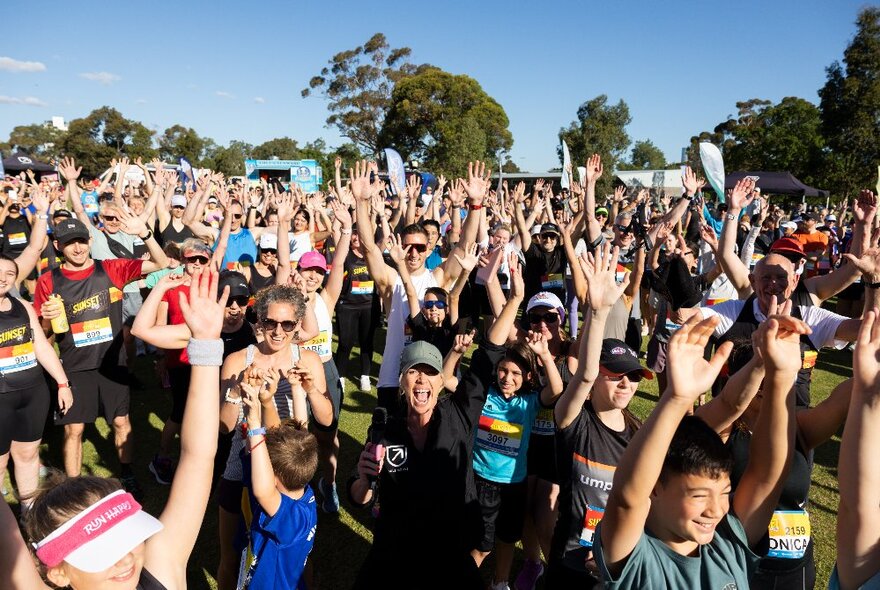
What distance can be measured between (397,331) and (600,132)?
41819 millimetres

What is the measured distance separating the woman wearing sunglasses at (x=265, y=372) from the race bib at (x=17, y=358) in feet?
5.36

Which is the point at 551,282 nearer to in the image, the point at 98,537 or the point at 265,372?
the point at 265,372

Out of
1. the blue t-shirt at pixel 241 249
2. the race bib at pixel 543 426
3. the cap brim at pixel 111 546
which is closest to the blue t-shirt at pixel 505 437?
the race bib at pixel 543 426

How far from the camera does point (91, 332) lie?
4.37 meters

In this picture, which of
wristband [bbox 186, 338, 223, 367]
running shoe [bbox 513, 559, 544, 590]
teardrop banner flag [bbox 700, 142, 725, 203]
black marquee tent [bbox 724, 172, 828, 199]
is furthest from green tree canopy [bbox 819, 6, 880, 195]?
wristband [bbox 186, 338, 223, 367]

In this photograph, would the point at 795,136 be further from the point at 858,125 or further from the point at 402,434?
the point at 402,434

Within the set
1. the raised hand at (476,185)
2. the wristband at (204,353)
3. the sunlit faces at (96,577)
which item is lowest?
the sunlit faces at (96,577)

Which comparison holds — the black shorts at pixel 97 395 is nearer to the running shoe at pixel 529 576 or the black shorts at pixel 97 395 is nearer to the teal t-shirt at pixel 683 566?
the running shoe at pixel 529 576

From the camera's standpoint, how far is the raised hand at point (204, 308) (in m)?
1.89

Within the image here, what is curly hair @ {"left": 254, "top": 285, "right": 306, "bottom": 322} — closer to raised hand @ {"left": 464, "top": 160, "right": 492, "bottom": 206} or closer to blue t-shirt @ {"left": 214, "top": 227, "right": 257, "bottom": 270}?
raised hand @ {"left": 464, "top": 160, "right": 492, "bottom": 206}

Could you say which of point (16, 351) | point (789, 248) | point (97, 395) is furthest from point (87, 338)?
point (789, 248)

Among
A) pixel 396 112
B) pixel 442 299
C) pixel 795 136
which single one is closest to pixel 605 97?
pixel 795 136

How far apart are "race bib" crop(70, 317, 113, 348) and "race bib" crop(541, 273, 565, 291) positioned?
497cm

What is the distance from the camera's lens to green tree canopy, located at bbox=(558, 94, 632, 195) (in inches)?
1646
